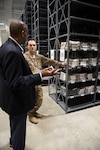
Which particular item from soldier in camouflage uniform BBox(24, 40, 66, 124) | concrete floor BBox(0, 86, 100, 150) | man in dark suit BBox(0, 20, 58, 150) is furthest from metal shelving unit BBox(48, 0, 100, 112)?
man in dark suit BBox(0, 20, 58, 150)

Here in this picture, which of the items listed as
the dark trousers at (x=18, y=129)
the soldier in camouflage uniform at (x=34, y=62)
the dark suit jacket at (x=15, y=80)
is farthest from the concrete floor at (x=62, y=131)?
the dark suit jacket at (x=15, y=80)

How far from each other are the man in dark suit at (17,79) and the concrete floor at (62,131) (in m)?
0.60

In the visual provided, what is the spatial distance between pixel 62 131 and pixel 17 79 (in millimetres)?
1483

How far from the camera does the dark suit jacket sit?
3.25ft

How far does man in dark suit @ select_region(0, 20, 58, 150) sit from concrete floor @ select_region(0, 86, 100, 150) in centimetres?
60

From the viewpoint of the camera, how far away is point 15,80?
3.24 ft

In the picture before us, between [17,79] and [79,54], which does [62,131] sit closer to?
[17,79]

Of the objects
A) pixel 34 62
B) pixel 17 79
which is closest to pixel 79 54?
pixel 34 62

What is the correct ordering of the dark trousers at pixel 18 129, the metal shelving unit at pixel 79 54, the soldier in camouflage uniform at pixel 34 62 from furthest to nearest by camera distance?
the metal shelving unit at pixel 79 54
the soldier in camouflage uniform at pixel 34 62
the dark trousers at pixel 18 129

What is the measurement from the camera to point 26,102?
47.2 inches

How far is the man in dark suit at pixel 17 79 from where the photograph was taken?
39.2 inches

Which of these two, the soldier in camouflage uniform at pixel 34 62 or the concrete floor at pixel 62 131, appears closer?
the concrete floor at pixel 62 131

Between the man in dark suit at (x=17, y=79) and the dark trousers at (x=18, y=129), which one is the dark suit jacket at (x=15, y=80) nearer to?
the man in dark suit at (x=17, y=79)

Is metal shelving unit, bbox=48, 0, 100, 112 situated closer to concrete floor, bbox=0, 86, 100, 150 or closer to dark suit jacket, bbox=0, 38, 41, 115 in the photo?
concrete floor, bbox=0, 86, 100, 150
